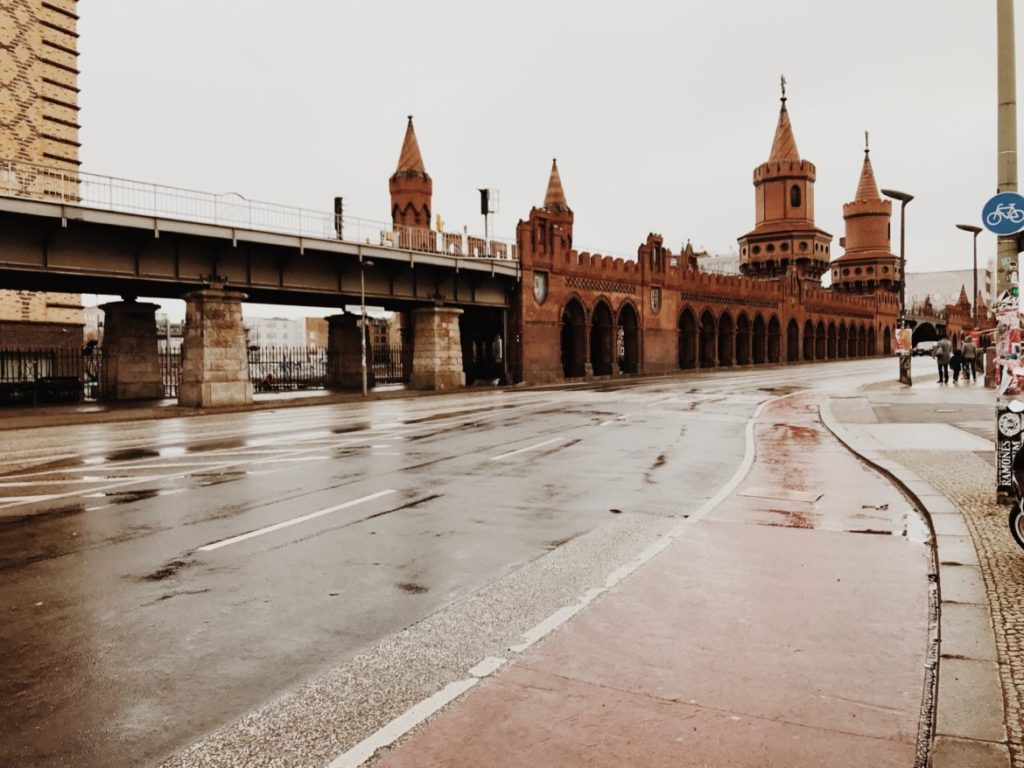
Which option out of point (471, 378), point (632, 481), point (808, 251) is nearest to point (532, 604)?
point (632, 481)

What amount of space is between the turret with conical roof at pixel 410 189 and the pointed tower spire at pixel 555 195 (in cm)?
1254

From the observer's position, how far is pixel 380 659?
4445 millimetres

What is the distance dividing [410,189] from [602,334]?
17.8m

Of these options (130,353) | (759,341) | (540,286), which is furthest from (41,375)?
(759,341)

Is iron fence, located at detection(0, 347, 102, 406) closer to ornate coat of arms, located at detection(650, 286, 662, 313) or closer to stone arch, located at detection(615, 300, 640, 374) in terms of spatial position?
stone arch, located at detection(615, 300, 640, 374)

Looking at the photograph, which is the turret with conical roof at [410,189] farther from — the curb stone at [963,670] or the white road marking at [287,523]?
the curb stone at [963,670]

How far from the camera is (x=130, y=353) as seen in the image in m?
33.8

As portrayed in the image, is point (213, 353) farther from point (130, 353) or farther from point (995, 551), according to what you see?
point (995, 551)

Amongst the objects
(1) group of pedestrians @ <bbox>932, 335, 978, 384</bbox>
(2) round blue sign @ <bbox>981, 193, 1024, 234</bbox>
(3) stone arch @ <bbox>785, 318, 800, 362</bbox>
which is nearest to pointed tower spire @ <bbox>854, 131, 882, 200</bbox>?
(3) stone arch @ <bbox>785, 318, 800, 362</bbox>

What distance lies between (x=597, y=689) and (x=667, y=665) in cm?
54

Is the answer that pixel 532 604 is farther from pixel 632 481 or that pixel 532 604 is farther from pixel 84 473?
pixel 84 473

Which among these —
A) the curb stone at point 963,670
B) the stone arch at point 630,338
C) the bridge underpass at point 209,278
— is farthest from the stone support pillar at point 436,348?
the curb stone at point 963,670

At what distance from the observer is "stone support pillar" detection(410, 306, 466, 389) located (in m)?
39.2

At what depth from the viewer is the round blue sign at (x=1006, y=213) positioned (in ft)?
26.4
